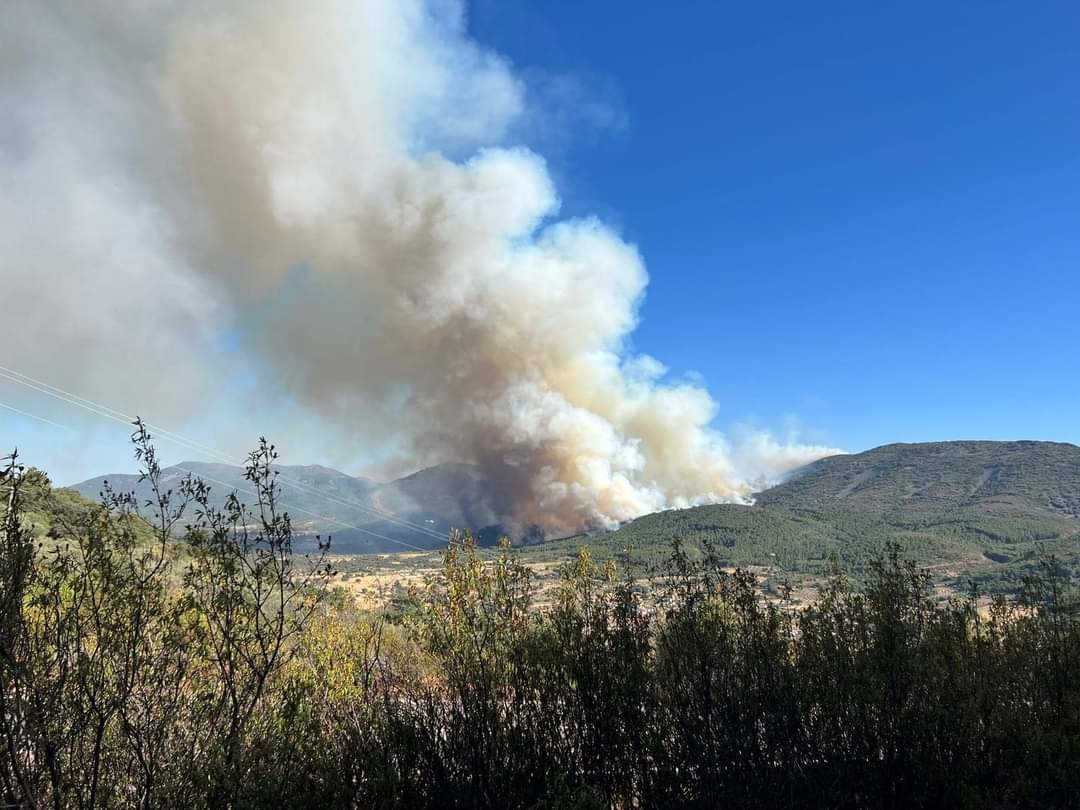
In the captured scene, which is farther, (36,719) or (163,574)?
(163,574)

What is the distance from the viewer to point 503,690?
8867mm

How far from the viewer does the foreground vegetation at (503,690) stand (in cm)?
647

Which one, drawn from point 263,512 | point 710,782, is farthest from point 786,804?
point 263,512

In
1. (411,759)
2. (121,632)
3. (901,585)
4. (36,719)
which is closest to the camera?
(36,719)

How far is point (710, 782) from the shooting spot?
318 inches

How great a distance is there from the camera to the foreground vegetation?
6473 millimetres

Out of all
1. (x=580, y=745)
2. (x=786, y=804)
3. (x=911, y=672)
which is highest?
(x=911, y=672)

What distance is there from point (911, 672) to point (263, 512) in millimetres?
9662

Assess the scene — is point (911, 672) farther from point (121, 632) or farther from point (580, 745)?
point (121, 632)

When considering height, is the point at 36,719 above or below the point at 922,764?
above

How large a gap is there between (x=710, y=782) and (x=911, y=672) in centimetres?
369

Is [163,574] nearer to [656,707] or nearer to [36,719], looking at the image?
[36,719]

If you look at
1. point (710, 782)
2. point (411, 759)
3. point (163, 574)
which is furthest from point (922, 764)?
point (163, 574)

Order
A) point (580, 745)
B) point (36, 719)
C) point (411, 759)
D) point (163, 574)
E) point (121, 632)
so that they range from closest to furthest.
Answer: point (36, 719)
point (121, 632)
point (163, 574)
point (411, 759)
point (580, 745)
